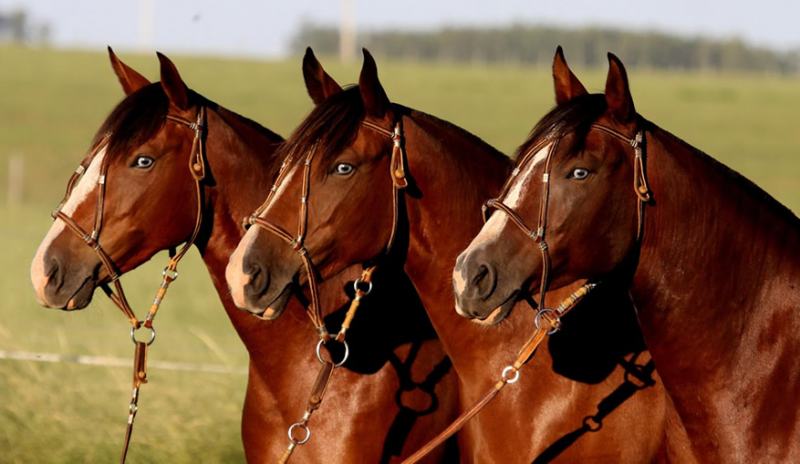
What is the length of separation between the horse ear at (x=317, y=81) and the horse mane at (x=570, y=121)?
4.68ft

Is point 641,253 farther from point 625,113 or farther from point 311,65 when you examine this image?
point 311,65

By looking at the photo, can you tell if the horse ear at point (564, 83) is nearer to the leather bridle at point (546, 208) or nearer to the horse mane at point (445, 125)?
the leather bridle at point (546, 208)

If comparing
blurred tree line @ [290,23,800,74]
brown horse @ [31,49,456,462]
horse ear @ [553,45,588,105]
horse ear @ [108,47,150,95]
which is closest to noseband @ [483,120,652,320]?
horse ear @ [553,45,588,105]

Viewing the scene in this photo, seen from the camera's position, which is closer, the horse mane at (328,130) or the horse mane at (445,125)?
the horse mane at (328,130)

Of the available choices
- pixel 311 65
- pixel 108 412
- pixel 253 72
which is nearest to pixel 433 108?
pixel 253 72

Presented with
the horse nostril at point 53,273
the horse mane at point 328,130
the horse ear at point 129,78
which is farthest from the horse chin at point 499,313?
the horse ear at point 129,78

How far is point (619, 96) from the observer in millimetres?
4270

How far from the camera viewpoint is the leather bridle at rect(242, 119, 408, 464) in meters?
4.84

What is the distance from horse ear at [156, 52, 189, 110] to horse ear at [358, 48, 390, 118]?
0.88m

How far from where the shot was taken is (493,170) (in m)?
5.34

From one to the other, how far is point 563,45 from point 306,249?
177 feet

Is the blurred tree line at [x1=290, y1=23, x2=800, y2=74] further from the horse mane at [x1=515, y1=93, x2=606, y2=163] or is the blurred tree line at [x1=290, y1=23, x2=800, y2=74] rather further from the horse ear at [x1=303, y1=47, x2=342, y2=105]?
the horse mane at [x1=515, y1=93, x2=606, y2=163]

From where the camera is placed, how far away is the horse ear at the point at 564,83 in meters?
4.62

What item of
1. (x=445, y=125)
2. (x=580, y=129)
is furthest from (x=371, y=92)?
(x=580, y=129)
